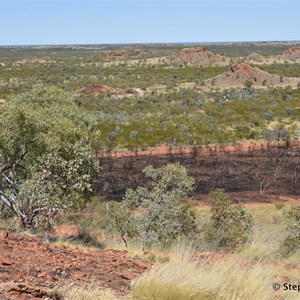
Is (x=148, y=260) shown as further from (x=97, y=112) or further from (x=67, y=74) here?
(x=67, y=74)

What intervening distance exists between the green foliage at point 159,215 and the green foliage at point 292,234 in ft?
10.6

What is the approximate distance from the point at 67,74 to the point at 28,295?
289 ft

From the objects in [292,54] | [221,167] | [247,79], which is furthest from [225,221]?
[292,54]

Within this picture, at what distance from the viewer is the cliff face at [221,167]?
90.2ft

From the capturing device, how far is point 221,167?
103 feet

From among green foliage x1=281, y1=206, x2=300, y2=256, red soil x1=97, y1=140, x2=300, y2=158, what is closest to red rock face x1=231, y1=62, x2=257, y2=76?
red soil x1=97, y1=140, x2=300, y2=158

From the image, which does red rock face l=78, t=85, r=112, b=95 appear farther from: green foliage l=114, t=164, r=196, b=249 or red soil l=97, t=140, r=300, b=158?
green foliage l=114, t=164, r=196, b=249

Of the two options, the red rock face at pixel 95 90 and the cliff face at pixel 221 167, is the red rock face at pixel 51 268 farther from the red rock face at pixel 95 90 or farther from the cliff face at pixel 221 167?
the red rock face at pixel 95 90

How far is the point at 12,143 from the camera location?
13406 millimetres

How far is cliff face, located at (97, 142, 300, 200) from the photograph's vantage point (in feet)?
90.2

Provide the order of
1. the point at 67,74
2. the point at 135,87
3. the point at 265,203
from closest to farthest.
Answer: the point at 265,203 → the point at 135,87 → the point at 67,74

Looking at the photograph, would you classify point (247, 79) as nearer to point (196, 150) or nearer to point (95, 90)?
point (95, 90)

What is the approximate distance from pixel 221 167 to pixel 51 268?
1024 inches

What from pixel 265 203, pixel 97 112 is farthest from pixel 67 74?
pixel 265 203
